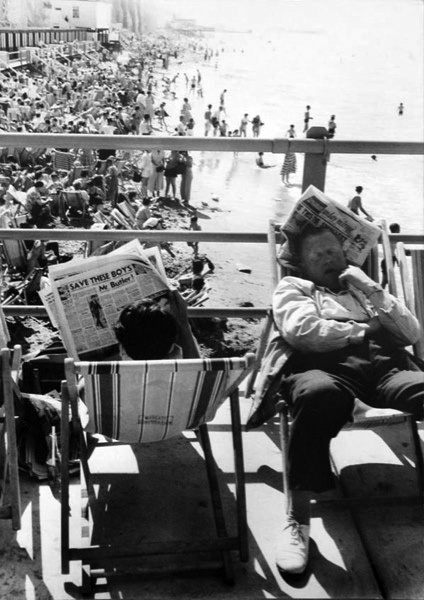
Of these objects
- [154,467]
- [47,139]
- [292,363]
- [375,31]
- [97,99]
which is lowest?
[154,467]

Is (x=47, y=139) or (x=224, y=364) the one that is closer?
(x=224, y=364)

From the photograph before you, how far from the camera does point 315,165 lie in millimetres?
3271

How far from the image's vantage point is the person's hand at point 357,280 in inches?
107

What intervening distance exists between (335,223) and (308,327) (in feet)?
2.16

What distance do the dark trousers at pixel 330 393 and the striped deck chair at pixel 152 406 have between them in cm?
21

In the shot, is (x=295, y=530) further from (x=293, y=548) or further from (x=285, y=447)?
(x=285, y=447)

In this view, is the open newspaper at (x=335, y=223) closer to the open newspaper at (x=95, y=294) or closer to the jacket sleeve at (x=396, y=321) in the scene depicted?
the jacket sleeve at (x=396, y=321)

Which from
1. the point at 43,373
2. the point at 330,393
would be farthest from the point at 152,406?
the point at 43,373

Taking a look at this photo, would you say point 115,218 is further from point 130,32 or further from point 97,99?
point 130,32

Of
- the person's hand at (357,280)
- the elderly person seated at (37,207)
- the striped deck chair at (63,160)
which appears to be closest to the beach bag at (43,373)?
the person's hand at (357,280)

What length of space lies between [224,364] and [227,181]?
27394mm

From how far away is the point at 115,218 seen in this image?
14.3 meters

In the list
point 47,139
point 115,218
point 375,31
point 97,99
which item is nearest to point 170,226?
point 115,218

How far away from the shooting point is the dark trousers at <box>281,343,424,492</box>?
7.42 ft
